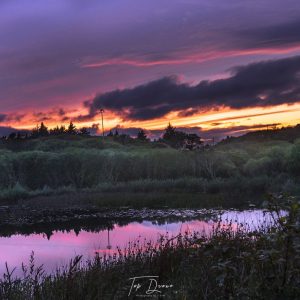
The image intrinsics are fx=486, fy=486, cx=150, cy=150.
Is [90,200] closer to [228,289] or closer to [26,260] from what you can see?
[26,260]

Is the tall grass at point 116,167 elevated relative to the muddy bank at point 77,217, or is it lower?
elevated

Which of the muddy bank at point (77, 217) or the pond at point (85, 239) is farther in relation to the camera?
the muddy bank at point (77, 217)

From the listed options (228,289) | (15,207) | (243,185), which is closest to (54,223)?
(15,207)

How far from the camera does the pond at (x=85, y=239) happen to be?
53.4ft

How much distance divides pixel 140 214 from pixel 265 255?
22.0 meters

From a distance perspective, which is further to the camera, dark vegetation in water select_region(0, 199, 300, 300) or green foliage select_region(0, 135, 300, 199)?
green foliage select_region(0, 135, 300, 199)

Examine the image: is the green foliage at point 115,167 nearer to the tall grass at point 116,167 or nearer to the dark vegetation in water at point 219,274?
the tall grass at point 116,167

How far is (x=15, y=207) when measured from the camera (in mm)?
31344

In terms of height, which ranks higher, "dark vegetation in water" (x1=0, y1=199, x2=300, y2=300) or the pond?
"dark vegetation in water" (x1=0, y1=199, x2=300, y2=300)

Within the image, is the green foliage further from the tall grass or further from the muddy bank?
the muddy bank

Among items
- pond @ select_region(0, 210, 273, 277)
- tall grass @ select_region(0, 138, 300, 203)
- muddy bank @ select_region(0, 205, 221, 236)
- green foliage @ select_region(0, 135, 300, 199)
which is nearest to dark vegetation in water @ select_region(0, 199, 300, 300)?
pond @ select_region(0, 210, 273, 277)

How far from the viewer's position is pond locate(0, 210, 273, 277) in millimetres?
16281

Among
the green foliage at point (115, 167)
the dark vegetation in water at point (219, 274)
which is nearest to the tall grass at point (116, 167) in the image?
the green foliage at point (115, 167)

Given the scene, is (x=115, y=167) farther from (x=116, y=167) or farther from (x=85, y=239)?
(x=85, y=239)
